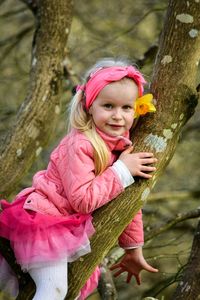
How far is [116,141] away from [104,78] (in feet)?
0.69

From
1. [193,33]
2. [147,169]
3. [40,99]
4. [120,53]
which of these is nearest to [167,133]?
[147,169]

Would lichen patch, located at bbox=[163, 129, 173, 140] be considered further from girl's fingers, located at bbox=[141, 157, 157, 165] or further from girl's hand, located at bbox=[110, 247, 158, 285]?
girl's hand, located at bbox=[110, 247, 158, 285]

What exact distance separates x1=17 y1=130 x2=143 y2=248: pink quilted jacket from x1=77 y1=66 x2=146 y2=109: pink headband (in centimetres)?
13

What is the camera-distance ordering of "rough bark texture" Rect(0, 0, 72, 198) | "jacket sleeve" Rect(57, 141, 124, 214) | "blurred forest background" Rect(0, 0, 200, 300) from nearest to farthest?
1. "jacket sleeve" Rect(57, 141, 124, 214)
2. "rough bark texture" Rect(0, 0, 72, 198)
3. "blurred forest background" Rect(0, 0, 200, 300)

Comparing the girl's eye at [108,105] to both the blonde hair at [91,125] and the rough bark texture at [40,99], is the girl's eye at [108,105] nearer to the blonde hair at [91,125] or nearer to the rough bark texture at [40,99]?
the blonde hair at [91,125]

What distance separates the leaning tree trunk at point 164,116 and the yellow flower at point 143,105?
0.05 meters

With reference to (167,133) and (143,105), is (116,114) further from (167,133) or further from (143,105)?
(167,133)

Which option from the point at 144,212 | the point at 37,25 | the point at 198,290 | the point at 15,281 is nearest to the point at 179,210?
the point at 144,212

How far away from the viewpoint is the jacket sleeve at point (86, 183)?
2.19 m

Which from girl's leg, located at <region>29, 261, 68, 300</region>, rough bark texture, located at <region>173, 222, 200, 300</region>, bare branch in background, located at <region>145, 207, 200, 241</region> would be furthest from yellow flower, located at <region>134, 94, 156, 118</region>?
bare branch in background, located at <region>145, 207, 200, 241</region>

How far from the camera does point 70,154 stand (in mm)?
2264

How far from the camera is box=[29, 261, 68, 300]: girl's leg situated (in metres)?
2.21

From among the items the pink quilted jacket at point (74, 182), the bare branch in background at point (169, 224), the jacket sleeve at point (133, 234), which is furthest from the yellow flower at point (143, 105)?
the bare branch in background at point (169, 224)

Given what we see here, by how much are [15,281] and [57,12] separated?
2.18 meters
